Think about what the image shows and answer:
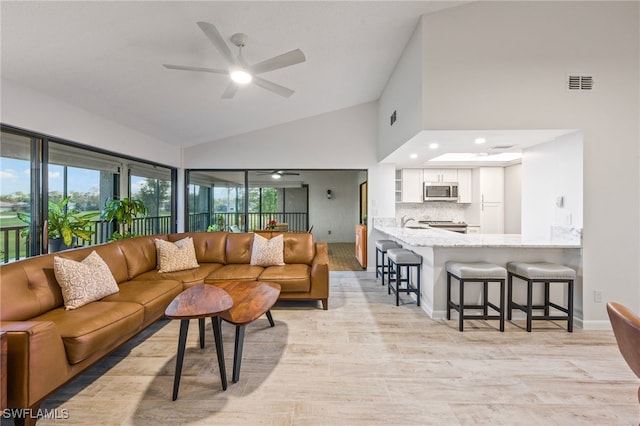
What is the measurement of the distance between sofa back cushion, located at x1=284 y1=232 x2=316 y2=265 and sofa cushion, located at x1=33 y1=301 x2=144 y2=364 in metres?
1.96

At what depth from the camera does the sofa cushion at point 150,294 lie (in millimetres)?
2535

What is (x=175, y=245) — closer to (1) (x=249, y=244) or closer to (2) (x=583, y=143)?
(1) (x=249, y=244)

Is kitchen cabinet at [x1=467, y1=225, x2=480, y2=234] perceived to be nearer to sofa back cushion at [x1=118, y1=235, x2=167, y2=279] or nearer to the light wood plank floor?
the light wood plank floor

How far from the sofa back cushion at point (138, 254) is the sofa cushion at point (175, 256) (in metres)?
0.11

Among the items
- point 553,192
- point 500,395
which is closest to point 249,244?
point 500,395

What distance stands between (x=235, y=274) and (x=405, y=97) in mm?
3102

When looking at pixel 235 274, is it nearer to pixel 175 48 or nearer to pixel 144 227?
pixel 175 48

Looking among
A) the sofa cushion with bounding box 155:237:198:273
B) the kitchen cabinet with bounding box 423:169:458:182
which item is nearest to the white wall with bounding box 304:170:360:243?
the kitchen cabinet with bounding box 423:169:458:182

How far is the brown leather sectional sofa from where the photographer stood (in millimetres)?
1585

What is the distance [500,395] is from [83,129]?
4.96 m

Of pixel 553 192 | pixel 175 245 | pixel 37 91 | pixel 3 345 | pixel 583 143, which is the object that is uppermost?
pixel 37 91

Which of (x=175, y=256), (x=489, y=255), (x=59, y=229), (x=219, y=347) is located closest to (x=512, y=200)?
(x=489, y=255)

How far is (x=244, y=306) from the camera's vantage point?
2277 millimetres

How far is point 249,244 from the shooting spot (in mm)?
4105
